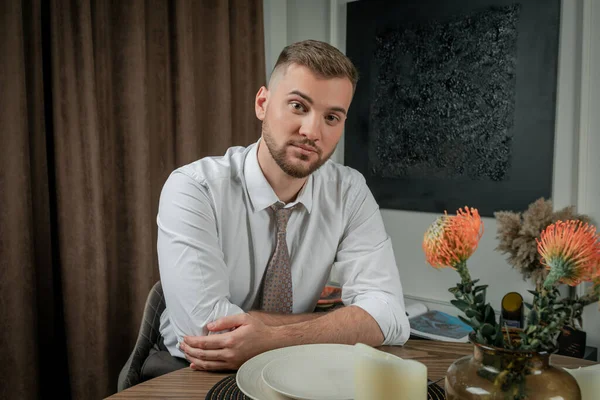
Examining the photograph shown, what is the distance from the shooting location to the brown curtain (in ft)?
5.52

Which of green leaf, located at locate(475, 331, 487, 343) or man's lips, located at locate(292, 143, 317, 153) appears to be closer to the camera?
green leaf, located at locate(475, 331, 487, 343)

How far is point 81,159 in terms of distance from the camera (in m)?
1.84

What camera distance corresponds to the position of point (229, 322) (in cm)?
115

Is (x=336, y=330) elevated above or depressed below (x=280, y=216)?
below

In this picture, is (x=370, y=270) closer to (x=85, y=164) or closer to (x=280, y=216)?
(x=280, y=216)

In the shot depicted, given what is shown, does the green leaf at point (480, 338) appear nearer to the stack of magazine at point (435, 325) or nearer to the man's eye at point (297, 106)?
the man's eye at point (297, 106)

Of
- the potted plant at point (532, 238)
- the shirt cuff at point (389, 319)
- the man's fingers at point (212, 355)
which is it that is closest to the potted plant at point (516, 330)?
the man's fingers at point (212, 355)

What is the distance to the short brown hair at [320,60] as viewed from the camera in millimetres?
1464

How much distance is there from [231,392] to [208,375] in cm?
15

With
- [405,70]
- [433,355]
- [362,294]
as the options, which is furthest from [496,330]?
[405,70]

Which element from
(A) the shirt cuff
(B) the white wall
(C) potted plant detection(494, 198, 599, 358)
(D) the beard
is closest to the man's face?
(D) the beard

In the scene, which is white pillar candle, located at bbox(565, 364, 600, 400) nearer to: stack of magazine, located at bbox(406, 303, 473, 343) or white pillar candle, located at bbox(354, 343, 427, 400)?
white pillar candle, located at bbox(354, 343, 427, 400)

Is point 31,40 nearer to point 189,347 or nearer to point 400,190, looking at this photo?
point 189,347

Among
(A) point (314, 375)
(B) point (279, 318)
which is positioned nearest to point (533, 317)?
(A) point (314, 375)
